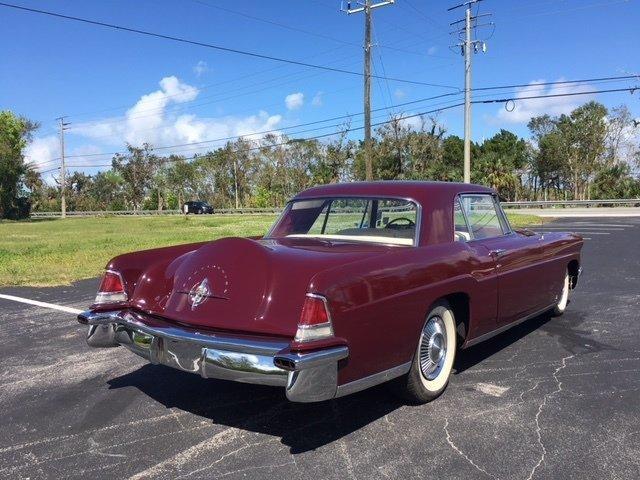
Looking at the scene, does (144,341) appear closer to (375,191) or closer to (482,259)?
(375,191)

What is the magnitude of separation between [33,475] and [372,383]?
6.18 ft

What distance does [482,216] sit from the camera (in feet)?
16.6

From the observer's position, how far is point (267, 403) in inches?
158

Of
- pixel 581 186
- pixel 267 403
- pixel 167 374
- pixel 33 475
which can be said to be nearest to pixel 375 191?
pixel 267 403

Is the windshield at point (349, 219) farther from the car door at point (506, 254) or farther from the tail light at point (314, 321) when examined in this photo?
the tail light at point (314, 321)

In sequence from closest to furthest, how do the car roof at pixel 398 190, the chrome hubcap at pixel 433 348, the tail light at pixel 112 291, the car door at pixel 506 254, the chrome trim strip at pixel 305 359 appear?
the chrome trim strip at pixel 305 359, the chrome hubcap at pixel 433 348, the tail light at pixel 112 291, the car roof at pixel 398 190, the car door at pixel 506 254

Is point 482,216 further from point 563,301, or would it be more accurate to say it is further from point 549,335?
point 563,301

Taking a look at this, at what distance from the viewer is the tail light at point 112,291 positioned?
4070mm

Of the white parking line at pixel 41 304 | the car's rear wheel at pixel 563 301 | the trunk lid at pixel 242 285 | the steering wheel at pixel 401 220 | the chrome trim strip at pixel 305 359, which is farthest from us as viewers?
the white parking line at pixel 41 304

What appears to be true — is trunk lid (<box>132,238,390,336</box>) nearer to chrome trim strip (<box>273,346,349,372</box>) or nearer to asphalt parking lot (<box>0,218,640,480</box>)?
chrome trim strip (<box>273,346,349,372</box>)

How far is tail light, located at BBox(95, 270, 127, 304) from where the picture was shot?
160 inches

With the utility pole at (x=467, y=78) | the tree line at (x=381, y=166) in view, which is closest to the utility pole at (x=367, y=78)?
the utility pole at (x=467, y=78)

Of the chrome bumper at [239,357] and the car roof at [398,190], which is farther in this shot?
the car roof at [398,190]

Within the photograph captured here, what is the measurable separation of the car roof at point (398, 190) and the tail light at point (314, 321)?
158cm
